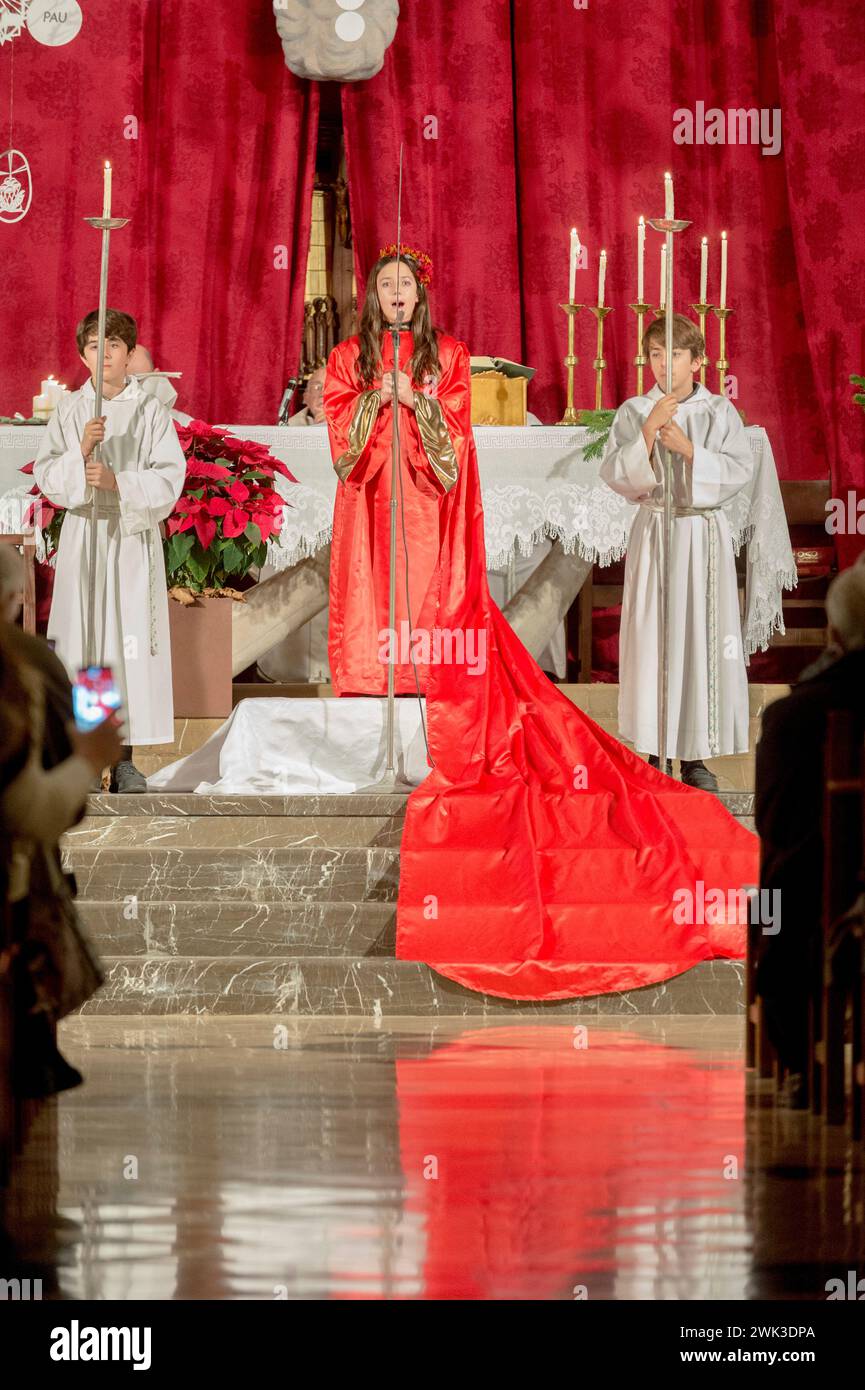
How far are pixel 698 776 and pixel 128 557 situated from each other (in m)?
1.99

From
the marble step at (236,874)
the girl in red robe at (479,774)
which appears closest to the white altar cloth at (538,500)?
the girl in red robe at (479,774)

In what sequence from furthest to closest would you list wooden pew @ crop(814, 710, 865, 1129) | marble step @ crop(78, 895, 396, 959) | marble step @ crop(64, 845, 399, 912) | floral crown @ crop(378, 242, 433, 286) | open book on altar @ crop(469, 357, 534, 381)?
open book on altar @ crop(469, 357, 534, 381)
floral crown @ crop(378, 242, 433, 286)
marble step @ crop(64, 845, 399, 912)
marble step @ crop(78, 895, 396, 959)
wooden pew @ crop(814, 710, 865, 1129)

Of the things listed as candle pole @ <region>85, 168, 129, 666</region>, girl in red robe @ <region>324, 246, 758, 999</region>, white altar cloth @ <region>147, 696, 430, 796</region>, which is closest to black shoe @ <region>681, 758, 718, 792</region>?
girl in red robe @ <region>324, 246, 758, 999</region>

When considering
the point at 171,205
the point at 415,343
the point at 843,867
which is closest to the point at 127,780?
the point at 415,343

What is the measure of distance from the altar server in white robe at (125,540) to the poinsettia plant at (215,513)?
0.64 feet

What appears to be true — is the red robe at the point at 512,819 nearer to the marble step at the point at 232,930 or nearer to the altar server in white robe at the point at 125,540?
the marble step at the point at 232,930

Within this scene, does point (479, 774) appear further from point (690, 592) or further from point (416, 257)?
Answer: point (416, 257)

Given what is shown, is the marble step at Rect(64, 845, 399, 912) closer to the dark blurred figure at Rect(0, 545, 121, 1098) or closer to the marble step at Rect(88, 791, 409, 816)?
the marble step at Rect(88, 791, 409, 816)

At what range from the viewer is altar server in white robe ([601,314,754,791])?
6449 millimetres

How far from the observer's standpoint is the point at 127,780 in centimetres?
608

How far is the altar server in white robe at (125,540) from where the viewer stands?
632cm

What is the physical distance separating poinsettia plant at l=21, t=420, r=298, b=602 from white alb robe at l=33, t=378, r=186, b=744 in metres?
0.20
